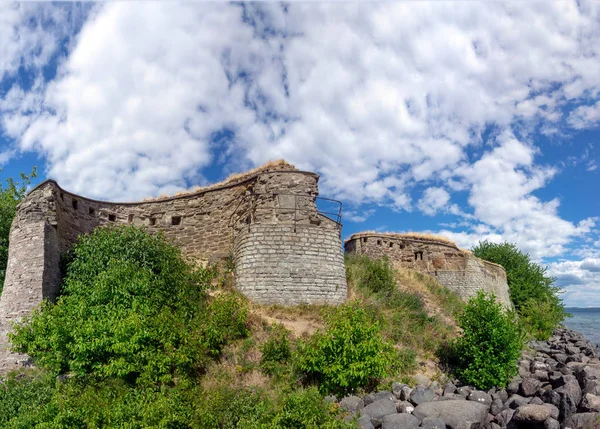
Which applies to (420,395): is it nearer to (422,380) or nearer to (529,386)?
(422,380)

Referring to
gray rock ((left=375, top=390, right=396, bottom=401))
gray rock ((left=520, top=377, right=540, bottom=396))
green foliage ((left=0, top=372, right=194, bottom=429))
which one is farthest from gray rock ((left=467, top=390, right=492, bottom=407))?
green foliage ((left=0, top=372, right=194, bottom=429))

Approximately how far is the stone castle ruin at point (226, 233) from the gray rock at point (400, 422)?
5179 millimetres

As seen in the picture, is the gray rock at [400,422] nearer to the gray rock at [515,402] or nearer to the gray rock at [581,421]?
the gray rock at [515,402]

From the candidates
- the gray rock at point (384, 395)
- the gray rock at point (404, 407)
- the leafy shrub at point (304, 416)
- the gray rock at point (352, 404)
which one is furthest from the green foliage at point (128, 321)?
the gray rock at point (404, 407)

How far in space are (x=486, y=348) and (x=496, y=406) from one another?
5.90 feet

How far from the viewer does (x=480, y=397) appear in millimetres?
11500

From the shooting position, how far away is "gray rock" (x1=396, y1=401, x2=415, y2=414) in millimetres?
10492

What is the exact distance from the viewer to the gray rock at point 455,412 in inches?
400

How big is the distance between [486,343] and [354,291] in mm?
4832

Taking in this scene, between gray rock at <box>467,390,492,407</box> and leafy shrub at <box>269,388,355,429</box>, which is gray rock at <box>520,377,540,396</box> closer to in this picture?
gray rock at <box>467,390,492,407</box>

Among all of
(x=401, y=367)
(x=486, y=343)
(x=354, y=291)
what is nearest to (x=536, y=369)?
(x=486, y=343)

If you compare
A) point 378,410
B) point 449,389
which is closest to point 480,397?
point 449,389

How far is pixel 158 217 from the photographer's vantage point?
1847cm

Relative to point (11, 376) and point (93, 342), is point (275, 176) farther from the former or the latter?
point (11, 376)
